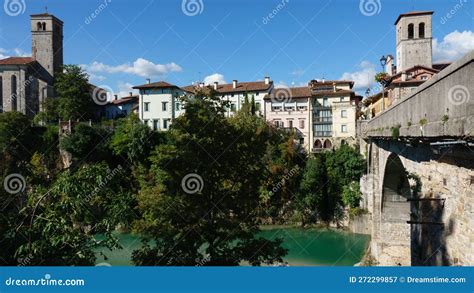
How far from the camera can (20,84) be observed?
46.5m

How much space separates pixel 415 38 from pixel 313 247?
3962 centimetres

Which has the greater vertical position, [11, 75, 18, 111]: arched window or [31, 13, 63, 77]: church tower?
[31, 13, 63, 77]: church tower

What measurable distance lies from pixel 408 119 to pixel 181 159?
5.14m

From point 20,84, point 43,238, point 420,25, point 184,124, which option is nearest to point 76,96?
point 20,84

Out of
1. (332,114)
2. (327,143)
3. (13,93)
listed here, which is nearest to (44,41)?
(13,93)

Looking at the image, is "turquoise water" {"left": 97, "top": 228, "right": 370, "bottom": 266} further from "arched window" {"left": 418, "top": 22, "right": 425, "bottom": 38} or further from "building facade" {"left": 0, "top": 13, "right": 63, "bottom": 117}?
"arched window" {"left": 418, "top": 22, "right": 425, "bottom": 38}

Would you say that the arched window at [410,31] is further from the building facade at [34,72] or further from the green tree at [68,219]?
the green tree at [68,219]

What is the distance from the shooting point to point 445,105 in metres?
4.84

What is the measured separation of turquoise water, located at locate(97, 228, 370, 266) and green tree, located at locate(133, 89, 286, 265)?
11596 millimetres

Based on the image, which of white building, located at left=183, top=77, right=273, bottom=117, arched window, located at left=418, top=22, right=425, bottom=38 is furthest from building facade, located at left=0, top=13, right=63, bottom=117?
arched window, located at left=418, top=22, right=425, bottom=38

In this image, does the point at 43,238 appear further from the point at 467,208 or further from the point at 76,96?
the point at 76,96

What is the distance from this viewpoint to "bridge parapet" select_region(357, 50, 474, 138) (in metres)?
4.10

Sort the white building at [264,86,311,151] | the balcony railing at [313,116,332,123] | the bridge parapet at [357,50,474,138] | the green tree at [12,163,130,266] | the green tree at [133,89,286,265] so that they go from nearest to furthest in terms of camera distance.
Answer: the bridge parapet at [357,50,474,138] → the green tree at [12,163,130,266] → the green tree at [133,89,286,265] → the balcony railing at [313,116,332,123] → the white building at [264,86,311,151]

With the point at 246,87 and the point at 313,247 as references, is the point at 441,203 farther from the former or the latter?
the point at 246,87
